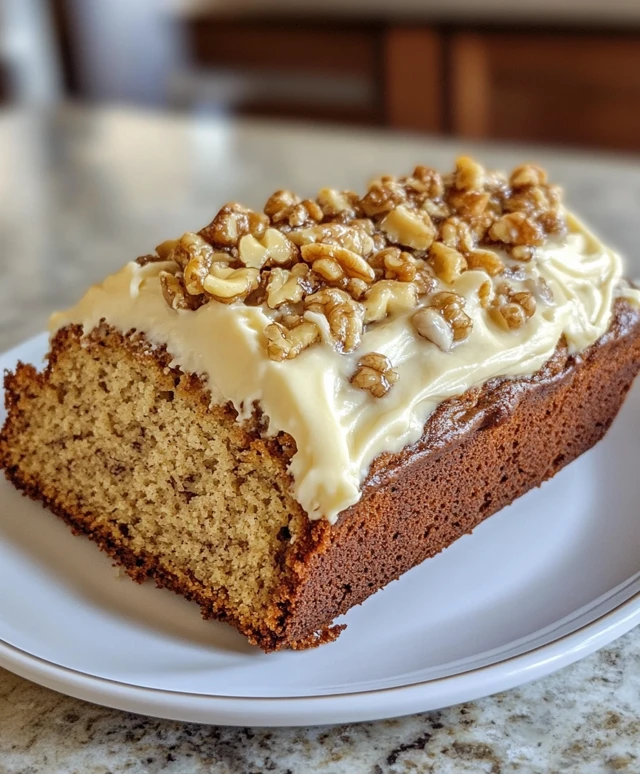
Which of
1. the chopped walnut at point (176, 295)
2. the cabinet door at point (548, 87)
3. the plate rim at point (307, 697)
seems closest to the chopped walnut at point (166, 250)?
the chopped walnut at point (176, 295)

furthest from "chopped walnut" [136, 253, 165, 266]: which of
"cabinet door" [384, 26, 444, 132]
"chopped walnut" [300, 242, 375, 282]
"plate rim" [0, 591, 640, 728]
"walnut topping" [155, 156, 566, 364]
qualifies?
"cabinet door" [384, 26, 444, 132]

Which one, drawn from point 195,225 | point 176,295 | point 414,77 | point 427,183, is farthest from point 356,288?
point 414,77

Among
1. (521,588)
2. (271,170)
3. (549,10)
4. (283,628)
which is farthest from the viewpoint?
(549,10)

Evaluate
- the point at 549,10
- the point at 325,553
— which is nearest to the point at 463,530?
the point at 325,553

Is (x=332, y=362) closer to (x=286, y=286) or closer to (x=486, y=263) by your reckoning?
(x=286, y=286)

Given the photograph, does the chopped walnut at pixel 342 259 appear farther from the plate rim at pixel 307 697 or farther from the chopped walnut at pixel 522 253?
the plate rim at pixel 307 697

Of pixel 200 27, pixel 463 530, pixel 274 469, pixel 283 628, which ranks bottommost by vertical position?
pixel 200 27

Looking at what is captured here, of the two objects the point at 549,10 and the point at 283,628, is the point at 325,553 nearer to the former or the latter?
the point at 283,628
